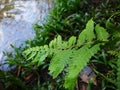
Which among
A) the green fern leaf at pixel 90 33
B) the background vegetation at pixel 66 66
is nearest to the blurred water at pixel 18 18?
the background vegetation at pixel 66 66

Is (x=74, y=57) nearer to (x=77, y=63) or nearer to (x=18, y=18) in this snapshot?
(x=77, y=63)

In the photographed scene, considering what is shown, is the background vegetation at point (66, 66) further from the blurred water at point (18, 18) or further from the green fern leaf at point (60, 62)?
the green fern leaf at point (60, 62)

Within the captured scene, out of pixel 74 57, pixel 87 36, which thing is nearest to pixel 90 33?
pixel 87 36

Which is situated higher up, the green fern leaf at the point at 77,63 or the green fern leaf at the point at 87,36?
the green fern leaf at the point at 87,36

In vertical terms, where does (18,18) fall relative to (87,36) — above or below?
below

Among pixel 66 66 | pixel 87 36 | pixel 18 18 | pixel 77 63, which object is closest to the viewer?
pixel 77 63

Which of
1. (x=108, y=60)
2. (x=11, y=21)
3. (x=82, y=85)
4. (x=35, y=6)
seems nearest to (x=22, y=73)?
(x=82, y=85)
